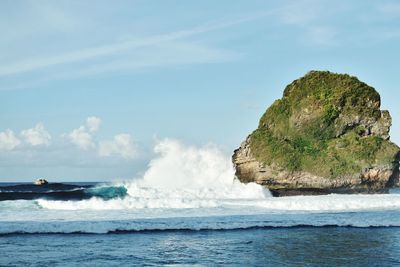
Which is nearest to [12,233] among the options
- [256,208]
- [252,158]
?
[256,208]

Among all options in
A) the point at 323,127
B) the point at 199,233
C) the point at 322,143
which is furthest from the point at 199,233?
the point at 323,127

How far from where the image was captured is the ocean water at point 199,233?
1597 cm

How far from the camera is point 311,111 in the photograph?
1820 inches

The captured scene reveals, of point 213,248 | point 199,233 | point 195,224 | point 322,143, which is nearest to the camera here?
point 213,248

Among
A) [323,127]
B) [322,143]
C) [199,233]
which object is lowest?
[199,233]

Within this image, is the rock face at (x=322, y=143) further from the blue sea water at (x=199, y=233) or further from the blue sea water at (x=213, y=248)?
the blue sea water at (x=213, y=248)

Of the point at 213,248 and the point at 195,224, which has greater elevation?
the point at 195,224

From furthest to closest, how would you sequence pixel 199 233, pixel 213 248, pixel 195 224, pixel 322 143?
pixel 322 143 < pixel 195 224 < pixel 199 233 < pixel 213 248

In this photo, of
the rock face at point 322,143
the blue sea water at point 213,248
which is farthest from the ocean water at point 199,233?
the rock face at point 322,143

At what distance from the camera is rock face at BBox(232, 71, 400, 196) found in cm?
4319

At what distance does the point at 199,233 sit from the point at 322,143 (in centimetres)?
2681

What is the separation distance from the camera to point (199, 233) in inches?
858

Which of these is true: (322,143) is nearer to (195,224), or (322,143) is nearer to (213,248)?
(195,224)

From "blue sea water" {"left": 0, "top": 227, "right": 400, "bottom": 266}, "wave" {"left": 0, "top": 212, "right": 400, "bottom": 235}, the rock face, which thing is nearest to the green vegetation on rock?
the rock face
